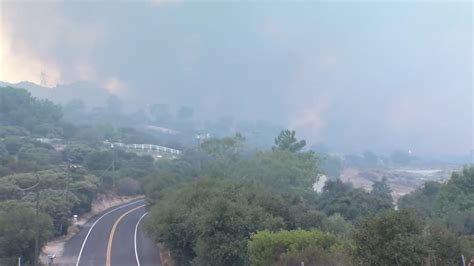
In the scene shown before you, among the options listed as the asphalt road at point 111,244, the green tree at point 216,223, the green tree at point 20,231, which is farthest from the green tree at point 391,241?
the green tree at point 20,231

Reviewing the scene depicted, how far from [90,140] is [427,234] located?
398 feet

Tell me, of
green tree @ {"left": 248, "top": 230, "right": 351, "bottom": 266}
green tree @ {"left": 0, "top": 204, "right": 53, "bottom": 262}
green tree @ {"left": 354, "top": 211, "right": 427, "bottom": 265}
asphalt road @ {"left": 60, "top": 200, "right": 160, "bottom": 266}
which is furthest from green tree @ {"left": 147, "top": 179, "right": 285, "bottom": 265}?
green tree @ {"left": 354, "top": 211, "right": 427, "bottom": 265}

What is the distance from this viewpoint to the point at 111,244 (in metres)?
47.3

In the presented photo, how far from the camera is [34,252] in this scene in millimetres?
38094

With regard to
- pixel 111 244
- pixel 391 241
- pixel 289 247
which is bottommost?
pixel 111 244

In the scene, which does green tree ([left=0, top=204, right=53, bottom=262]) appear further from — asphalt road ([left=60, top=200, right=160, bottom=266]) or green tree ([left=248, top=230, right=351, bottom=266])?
green tree ([left=248, top=230, right=351, bottom=266])

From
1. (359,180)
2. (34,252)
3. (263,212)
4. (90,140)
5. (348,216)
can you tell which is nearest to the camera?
(263,212)

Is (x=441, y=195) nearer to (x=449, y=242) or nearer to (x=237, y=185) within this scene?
(x=237, y=185)

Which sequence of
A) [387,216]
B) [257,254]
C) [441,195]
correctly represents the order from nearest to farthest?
[387,216]
[257,254]
[441,195]

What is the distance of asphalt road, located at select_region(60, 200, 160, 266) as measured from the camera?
133ft

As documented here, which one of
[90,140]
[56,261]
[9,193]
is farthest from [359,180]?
[56,261]

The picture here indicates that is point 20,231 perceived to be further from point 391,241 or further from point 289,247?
point 391,241

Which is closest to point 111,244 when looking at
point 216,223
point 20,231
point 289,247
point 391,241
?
point 20,231

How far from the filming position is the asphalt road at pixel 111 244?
40406 millimetres
